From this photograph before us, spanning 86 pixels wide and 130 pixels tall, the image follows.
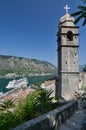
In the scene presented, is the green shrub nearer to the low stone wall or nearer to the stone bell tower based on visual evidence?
the low stone wall

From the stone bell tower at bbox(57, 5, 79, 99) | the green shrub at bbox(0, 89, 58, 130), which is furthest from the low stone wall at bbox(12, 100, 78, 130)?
the stone bell tower at bbox(57, 5, 79, 99)

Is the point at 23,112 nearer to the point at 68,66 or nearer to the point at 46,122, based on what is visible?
the point at 46,122

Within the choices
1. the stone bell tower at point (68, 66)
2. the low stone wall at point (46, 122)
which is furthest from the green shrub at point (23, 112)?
the stone bell tower at point (68, 66)

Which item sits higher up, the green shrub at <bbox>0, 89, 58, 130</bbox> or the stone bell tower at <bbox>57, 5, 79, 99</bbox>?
the stone bell tower at <bbox>57, 5, 79, 99</bbox>

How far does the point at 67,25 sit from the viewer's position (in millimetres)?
25734

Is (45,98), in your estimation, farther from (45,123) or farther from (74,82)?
(74,82)

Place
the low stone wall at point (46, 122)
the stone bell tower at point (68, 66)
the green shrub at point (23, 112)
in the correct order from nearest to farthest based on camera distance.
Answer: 1. the low stone wall at point (46, 122)
2. the green shrub at point (23, 112)
3. the stone bell tower at point (68, 66)

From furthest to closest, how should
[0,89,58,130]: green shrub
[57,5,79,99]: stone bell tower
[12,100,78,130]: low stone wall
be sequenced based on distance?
[57,5,79,99]: stone bell tower
[0,89,58,130]: green shrub
[12,100,78,130]: low stone wall

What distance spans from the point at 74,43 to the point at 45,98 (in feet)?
51.4

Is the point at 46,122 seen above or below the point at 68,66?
below

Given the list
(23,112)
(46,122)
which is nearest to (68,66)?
(23,112)

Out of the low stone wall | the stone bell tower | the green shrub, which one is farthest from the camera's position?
the stone bell tower

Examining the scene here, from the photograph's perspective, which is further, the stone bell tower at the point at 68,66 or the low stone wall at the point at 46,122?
the stone bell tower at the point at 68,66

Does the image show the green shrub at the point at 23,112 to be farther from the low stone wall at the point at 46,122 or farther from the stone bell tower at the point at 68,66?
the stone bell tower at the point at 68,66
